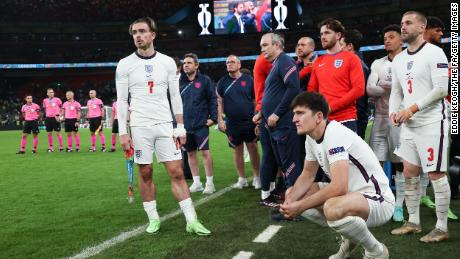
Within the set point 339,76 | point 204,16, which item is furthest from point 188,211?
point 204,16

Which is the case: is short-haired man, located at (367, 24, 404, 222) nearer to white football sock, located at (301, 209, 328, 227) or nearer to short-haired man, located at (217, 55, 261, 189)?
white football sock, located at (301, 209, 328, 227)

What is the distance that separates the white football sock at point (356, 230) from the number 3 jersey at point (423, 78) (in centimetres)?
145

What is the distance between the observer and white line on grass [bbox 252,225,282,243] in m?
4.05

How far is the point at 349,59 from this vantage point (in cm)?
449

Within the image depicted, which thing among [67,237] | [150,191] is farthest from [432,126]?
[67,237]

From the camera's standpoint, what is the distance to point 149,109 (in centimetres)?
435

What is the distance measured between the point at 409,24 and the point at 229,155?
845 cm

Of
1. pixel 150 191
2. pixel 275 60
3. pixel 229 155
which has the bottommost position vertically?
pixel 229 155

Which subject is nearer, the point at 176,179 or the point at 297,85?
the point at 176,179

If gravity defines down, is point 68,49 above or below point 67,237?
above

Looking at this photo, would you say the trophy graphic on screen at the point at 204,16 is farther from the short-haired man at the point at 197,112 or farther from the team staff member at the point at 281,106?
the team staff member at the point at 281,106

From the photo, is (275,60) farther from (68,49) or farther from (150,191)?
(68,49)

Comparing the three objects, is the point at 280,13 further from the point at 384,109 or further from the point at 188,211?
the point at 188,211

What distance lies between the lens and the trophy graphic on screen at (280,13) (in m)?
24.5
